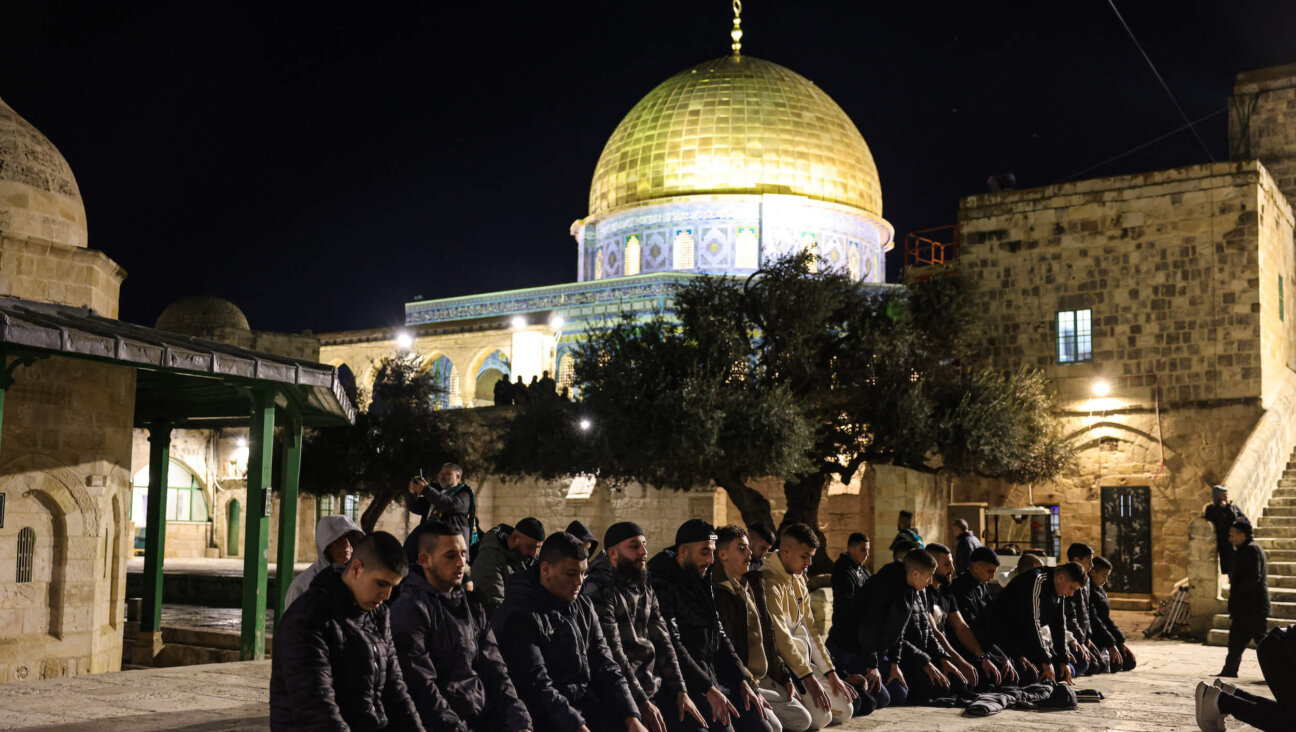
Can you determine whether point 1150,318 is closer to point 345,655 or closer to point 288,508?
point 288,508

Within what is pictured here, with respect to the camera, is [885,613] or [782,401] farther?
[782,401]

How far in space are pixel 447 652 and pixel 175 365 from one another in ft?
19.0

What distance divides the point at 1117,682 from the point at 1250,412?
1029cm

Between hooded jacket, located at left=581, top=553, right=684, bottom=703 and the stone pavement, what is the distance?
204 cm

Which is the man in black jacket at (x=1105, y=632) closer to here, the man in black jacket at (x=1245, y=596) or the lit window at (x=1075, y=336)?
the man in black jacket at (x=1245, y=596)

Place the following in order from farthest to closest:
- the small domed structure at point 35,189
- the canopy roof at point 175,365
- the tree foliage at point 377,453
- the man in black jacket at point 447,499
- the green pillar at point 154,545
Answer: the tree foliage at point 377,453 → the green pillar at point 154,545 → the small domed structure at point 35,189 → the canopy roof at point 175,365 → the man in black jacket at point 447,499

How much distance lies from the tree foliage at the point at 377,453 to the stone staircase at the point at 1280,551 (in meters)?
14.4

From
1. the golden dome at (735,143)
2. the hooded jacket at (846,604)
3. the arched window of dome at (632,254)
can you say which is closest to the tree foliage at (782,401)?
the hooded jacket at (846,604)

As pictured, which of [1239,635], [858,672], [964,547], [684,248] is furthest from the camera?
[684,248]

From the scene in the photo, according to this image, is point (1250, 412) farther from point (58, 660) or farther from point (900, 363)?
point (58, 660)

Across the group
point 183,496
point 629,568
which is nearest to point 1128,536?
point 629,568

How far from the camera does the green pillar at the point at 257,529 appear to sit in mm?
10977

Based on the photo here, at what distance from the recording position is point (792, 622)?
26.0 feet

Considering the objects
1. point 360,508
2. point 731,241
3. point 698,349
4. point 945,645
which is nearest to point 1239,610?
point 945,645
